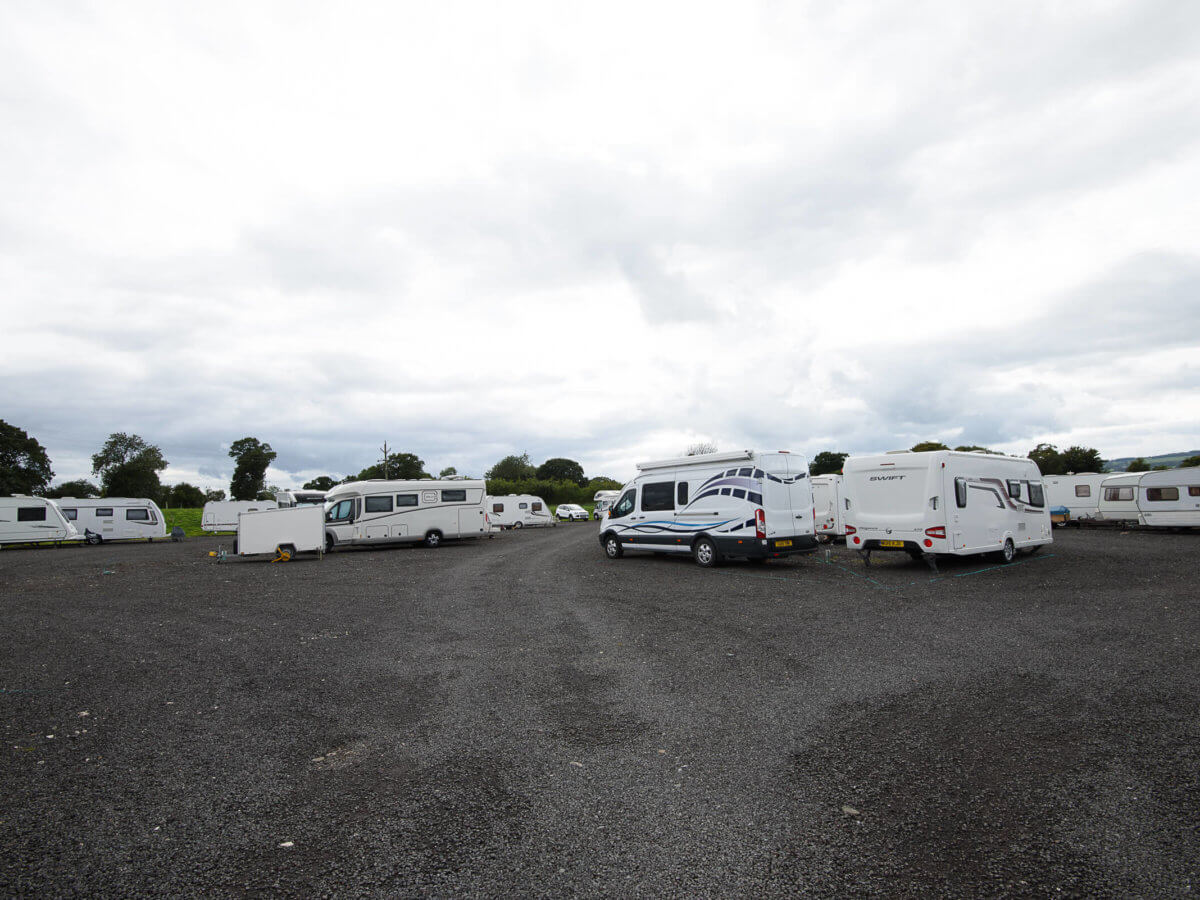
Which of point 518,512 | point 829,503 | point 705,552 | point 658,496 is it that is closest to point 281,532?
point 658,496

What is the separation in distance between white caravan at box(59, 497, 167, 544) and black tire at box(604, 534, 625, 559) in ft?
84.1

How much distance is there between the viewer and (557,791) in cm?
378

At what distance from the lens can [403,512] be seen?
24312 mm

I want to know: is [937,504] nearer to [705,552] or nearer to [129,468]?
[705,552]

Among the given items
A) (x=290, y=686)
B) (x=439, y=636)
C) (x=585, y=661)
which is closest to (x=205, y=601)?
(x=439, y=636)

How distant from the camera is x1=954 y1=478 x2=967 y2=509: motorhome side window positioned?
13469mm

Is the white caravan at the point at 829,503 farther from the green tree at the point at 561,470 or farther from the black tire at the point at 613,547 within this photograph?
the green tree at the point at 561,470

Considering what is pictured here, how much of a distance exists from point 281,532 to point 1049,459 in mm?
61620

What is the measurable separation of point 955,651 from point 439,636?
5.78m

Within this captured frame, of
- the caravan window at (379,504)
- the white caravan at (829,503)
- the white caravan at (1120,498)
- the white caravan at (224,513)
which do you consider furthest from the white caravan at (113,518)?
the white caravan at (1120,498)

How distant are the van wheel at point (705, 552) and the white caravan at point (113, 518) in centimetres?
2874

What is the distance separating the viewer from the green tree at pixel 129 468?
7750 cm

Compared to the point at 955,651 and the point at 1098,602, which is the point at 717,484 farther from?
the point at 955,651

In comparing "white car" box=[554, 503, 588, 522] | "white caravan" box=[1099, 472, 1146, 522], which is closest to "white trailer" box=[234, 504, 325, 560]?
"white caravan" box=[1099, 472, 1146, 522]
